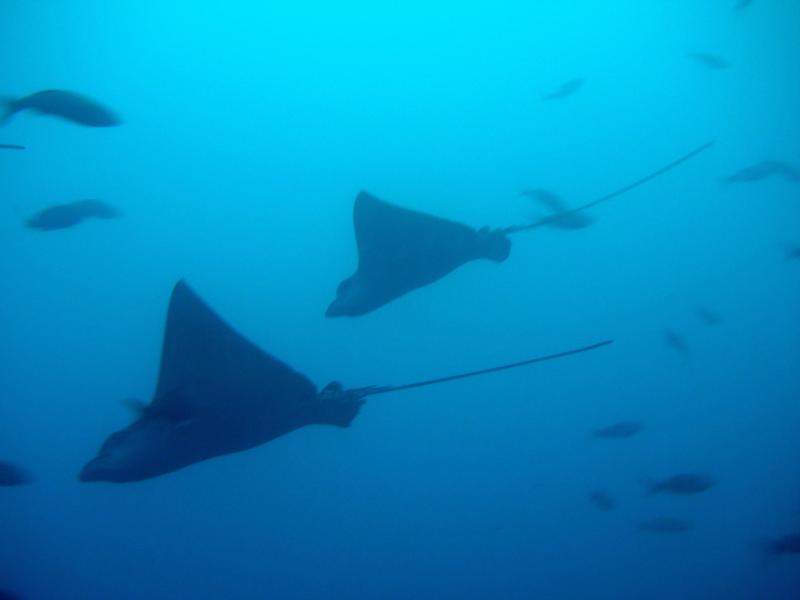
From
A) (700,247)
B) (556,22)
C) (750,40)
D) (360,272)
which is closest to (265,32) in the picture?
(556,22)

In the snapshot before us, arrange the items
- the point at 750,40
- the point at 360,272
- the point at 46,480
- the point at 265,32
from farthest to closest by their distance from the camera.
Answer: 1. the point at 265,32
2. the point at 750,40
3. the point at 46,480
4. the point at 360,272

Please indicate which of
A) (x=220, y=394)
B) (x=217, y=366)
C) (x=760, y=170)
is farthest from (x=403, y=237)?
(x=760, y=170)

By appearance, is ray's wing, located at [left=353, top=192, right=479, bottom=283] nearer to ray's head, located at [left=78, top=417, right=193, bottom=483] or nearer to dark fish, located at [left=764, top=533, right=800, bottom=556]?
ray's head, located at [left=78, top=417, right=193, bottom=483]

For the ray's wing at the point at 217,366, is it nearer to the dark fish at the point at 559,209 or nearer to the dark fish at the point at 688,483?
the dark fish at the point at 559,209

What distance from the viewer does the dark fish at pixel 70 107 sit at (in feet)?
13.7

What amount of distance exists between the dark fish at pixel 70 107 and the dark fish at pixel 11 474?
10.5 ft

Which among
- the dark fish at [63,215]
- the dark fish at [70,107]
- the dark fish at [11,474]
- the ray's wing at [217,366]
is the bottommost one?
the dark fish at [11,474]

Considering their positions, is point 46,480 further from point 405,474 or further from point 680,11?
point 680,11

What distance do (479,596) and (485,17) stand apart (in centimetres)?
2617

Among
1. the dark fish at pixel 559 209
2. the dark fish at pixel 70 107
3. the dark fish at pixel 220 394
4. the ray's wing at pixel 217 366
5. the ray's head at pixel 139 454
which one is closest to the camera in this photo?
the ray's head at pixel 139 454

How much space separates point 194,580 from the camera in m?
14.9

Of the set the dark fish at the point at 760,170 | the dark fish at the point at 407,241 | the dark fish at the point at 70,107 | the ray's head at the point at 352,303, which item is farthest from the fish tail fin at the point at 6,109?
the dark fish at the point at 760,170

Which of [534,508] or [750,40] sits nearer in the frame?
[534,508]

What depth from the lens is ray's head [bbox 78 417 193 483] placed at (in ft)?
9.91
